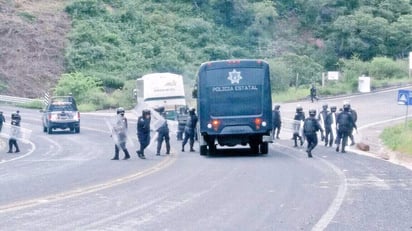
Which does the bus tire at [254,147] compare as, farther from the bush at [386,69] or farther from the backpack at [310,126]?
the bush at [386,69]

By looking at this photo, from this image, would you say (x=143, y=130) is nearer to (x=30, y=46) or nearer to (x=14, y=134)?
(x=14, y=134)

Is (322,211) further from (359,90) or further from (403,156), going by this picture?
(359,90)

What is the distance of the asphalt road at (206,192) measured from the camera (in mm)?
15258

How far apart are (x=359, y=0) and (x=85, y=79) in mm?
30197

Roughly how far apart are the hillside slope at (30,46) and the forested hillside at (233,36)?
2.91ft

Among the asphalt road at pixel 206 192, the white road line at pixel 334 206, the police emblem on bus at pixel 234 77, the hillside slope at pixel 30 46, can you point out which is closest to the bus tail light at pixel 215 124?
the asphalt road at pixel 206 192

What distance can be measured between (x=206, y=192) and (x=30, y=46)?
66047 mm

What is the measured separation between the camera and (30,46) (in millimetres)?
83562

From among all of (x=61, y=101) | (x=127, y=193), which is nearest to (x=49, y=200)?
(x=127, y=193)

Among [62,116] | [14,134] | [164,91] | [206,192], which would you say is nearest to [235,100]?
[206,192]

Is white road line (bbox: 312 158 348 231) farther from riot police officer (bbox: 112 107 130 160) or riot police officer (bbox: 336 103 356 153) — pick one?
riot police officer (bbox: 336 103 356 153)

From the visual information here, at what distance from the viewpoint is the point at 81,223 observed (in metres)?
15.0

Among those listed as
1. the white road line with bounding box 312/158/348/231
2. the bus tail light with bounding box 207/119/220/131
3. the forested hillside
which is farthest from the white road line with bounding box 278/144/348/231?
the forested hillside

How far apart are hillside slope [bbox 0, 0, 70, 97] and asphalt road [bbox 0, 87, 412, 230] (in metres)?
46.3
